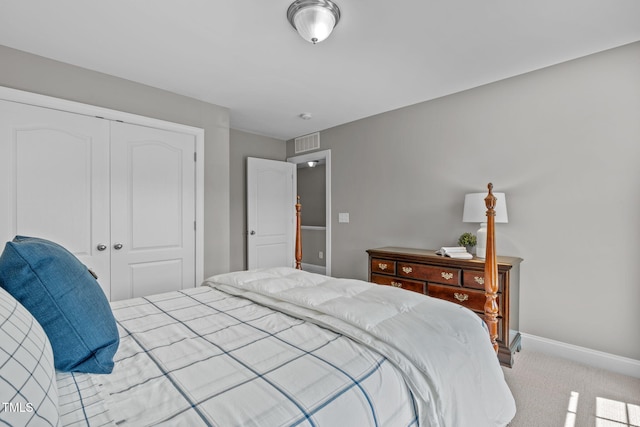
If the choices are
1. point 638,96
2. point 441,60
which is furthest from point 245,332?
point 638,96

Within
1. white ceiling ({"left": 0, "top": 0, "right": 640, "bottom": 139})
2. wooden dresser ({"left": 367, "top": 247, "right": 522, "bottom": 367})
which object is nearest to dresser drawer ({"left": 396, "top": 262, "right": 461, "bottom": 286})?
wooden dresser ({"left": 367, "top": 247, "right": 522, "bottom": 367})

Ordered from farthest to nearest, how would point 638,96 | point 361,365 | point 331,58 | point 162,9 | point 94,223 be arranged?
point 94,223
point 331,58
point 638,96
point 162,9
point 361,365

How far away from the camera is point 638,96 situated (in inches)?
87.3

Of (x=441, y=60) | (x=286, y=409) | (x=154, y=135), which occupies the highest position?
(x=441, y=60)

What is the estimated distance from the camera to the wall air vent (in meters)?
4.56

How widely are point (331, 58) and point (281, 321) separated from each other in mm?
2063

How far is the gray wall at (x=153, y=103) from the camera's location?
93.1 inches

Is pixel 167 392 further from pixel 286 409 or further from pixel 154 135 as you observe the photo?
pixel 154 135

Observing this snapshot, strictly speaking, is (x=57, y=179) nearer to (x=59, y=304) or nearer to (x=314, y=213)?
(x=59, y=304)

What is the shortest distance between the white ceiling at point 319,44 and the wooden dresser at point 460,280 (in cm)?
167

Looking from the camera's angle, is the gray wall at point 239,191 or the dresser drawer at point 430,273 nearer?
the dresser drawer at point 430,273

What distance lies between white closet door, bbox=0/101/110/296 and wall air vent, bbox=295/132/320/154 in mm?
2661

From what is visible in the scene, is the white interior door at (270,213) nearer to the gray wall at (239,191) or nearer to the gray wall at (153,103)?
the gray wall at (239,191)

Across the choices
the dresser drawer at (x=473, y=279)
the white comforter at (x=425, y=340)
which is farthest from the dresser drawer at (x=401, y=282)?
the white comforter at (x=425, y=340)
